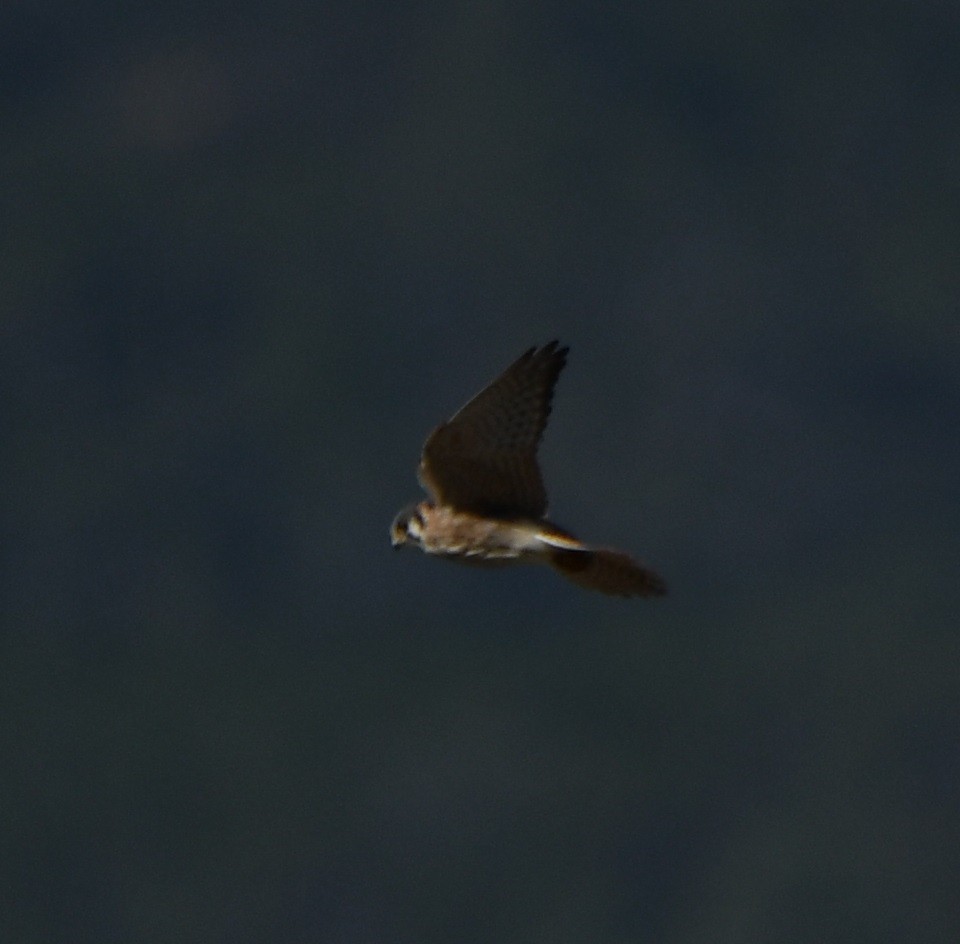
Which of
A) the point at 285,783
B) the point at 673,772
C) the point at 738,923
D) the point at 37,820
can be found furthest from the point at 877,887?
the point at 37,820

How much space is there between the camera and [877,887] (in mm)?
139500

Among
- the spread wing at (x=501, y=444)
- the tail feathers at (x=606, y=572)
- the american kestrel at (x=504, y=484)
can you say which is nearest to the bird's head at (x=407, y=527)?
the american kestrel at (x=504, y=484)

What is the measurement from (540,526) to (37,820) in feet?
457

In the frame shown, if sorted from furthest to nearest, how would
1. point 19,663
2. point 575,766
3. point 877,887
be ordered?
point 19,663
point 575,766
point 877,887

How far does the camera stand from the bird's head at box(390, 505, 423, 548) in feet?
47.7

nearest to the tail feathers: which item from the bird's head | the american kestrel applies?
the american kestrel

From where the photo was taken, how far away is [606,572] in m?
13.7

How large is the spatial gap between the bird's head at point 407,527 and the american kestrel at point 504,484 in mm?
120

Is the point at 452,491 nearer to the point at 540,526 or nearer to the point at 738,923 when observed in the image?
the point at 540,526

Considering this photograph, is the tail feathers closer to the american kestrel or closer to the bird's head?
the american kestrel

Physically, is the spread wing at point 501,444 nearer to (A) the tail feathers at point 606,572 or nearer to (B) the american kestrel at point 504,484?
(B) the american kestrel at point 504,484

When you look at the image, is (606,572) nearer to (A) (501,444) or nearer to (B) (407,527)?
(A) (501,444)

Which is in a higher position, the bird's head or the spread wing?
the spread wing

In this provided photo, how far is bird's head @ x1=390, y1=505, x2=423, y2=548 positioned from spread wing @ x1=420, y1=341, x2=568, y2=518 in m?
0.30
